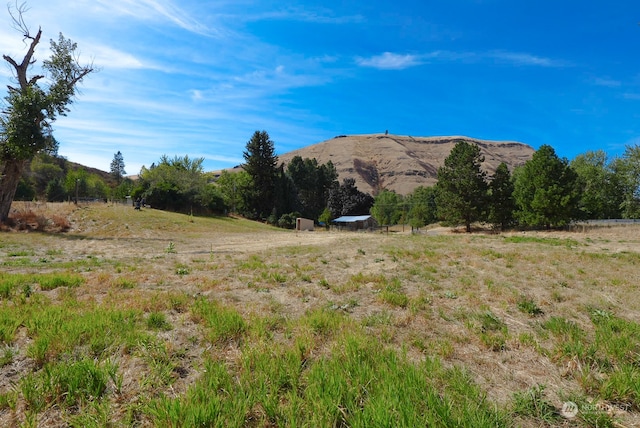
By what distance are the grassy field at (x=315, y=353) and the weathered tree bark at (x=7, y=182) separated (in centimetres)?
2578

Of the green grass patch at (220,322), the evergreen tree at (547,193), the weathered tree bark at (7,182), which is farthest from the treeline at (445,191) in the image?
the green grass patch at (220,322)

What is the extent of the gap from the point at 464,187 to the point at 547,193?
1130 cm

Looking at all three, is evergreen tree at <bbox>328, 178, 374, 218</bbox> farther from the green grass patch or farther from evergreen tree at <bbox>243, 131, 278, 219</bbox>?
the green grass patch

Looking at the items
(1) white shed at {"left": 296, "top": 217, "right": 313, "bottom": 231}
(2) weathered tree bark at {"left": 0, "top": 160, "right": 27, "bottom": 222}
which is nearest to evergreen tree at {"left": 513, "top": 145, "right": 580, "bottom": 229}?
(1) white shed at {"left": 296, "top": 217, "right": 313, "bottom": 231}

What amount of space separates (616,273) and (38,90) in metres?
39.0

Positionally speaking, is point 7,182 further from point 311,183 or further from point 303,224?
point 311,183

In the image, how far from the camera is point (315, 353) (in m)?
4.19

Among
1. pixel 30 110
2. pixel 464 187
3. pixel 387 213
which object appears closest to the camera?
pixel 30 110

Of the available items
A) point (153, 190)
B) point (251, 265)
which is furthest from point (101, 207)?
point (251, 265)

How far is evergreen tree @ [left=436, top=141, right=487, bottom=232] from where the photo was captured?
49.2 metres

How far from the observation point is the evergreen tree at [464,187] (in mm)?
49250

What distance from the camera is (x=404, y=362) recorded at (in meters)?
3.76

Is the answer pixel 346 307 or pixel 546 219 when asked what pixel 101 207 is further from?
pixel 546 219

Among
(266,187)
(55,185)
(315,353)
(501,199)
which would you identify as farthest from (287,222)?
(55,185)
